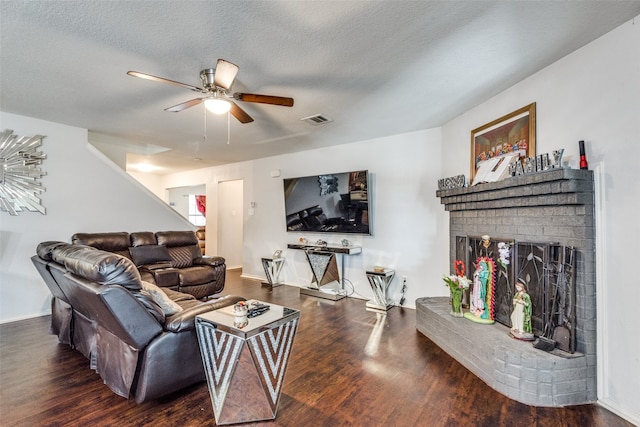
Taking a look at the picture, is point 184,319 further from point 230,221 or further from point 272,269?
point 230,221

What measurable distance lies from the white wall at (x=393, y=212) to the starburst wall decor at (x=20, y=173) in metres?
3.42

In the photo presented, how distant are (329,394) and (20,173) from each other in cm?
451

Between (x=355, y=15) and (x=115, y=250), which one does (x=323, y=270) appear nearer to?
(x=115, y=250)

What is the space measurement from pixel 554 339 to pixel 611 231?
2.78ft

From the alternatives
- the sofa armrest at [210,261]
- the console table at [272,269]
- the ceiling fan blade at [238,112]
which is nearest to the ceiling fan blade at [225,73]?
the ceiling fan blade at [238,112]

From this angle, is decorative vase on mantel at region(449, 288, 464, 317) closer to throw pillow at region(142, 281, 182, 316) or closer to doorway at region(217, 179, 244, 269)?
throw pillow at region(142, 281, 182, 316)

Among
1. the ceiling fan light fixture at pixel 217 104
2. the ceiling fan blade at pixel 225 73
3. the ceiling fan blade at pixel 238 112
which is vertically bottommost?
the ceiling fan light fixture at pixel 217 104

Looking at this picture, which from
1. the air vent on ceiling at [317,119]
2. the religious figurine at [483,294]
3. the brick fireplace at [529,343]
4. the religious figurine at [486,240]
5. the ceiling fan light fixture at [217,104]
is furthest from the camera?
the air vent on ceiling at [317,119]

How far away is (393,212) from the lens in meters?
4.37

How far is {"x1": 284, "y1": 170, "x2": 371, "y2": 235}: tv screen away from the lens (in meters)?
4.50

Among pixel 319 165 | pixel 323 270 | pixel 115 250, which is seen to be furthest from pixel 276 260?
pixel 115 250

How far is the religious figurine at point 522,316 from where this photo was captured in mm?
2279

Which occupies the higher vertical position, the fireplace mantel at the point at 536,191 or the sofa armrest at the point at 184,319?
the fireplace mantel at the point at 536,191

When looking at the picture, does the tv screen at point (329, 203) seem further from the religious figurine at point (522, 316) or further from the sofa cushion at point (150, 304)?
the sofa cushion at point (150, 304)
